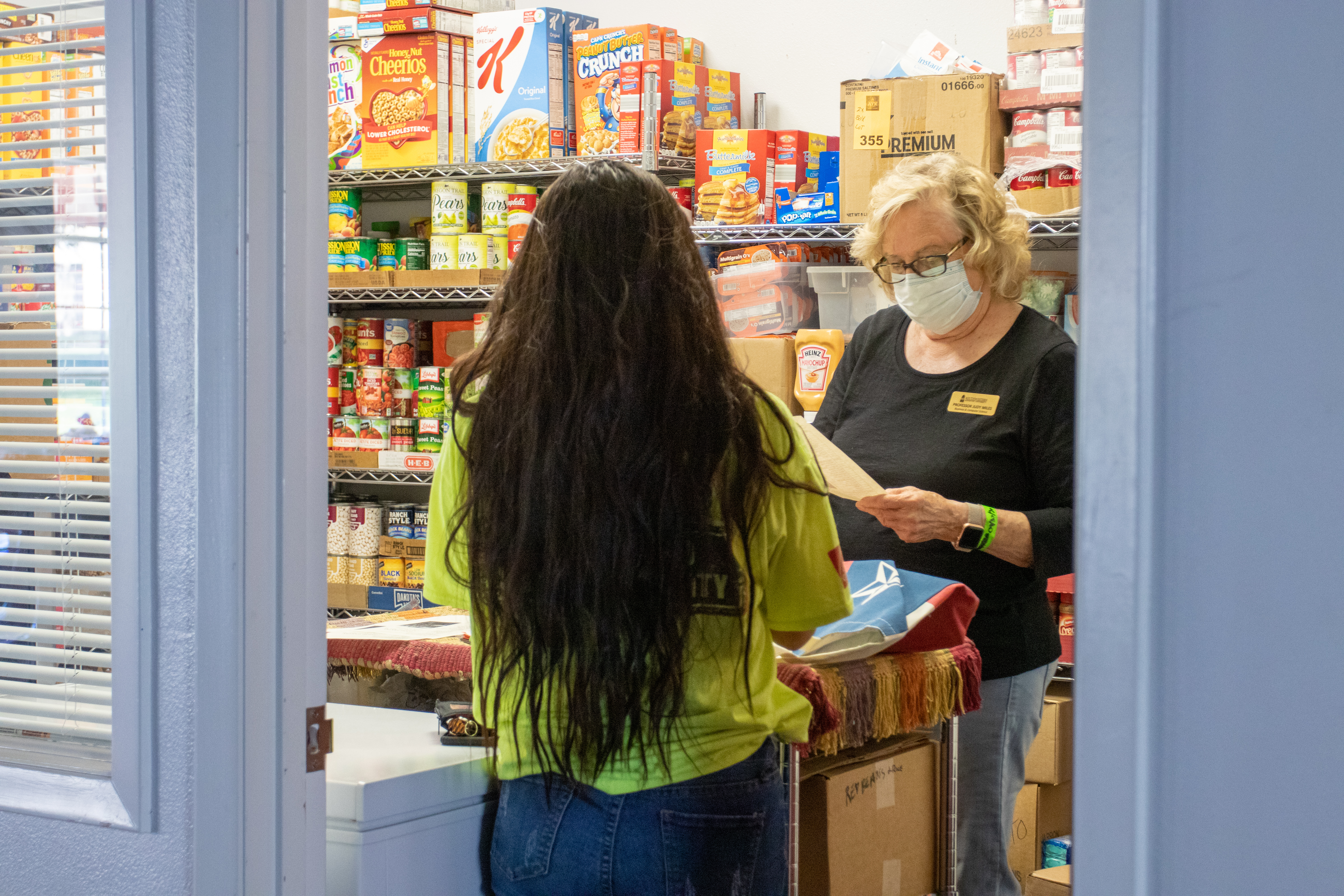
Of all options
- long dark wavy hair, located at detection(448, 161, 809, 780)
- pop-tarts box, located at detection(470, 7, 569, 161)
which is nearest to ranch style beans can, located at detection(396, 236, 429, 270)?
pop-tarts box, located at detection(470, 7, 569, 161)

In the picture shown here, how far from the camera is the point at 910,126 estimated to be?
3260mm

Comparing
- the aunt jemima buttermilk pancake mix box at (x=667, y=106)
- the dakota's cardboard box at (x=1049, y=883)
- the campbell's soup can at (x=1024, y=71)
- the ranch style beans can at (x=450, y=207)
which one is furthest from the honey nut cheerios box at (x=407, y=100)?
the dakota's cardboard box at (x=1049, y=883)

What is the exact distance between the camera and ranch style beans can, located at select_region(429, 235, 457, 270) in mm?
3971

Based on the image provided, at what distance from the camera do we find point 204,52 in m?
1.10

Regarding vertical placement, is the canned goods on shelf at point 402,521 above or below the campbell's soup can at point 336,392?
below

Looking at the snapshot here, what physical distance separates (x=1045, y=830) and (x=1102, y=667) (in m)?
2.76

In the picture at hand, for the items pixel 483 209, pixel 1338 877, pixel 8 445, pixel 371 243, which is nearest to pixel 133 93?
pixel 8 445

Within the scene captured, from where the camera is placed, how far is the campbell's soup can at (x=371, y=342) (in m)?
4.14

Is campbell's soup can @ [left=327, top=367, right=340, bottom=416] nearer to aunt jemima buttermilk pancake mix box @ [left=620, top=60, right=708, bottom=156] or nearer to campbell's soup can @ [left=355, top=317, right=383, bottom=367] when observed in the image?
campbell's soup can @ [left=355, top=317, right=383, bottom=367]

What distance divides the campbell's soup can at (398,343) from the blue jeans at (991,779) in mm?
2557

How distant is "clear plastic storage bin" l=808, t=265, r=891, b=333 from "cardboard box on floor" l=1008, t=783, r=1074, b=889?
52.0 inches

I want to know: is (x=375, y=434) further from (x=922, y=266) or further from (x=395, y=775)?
(x=395, y=775)

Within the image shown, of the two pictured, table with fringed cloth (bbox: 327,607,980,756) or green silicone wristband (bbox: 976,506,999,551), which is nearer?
table with fringed cloth (bbox: 327,607,980,756)

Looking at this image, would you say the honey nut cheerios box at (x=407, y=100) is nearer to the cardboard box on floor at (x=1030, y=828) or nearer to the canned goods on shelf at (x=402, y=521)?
the canned goods on shelf at (x=402, y=521)
